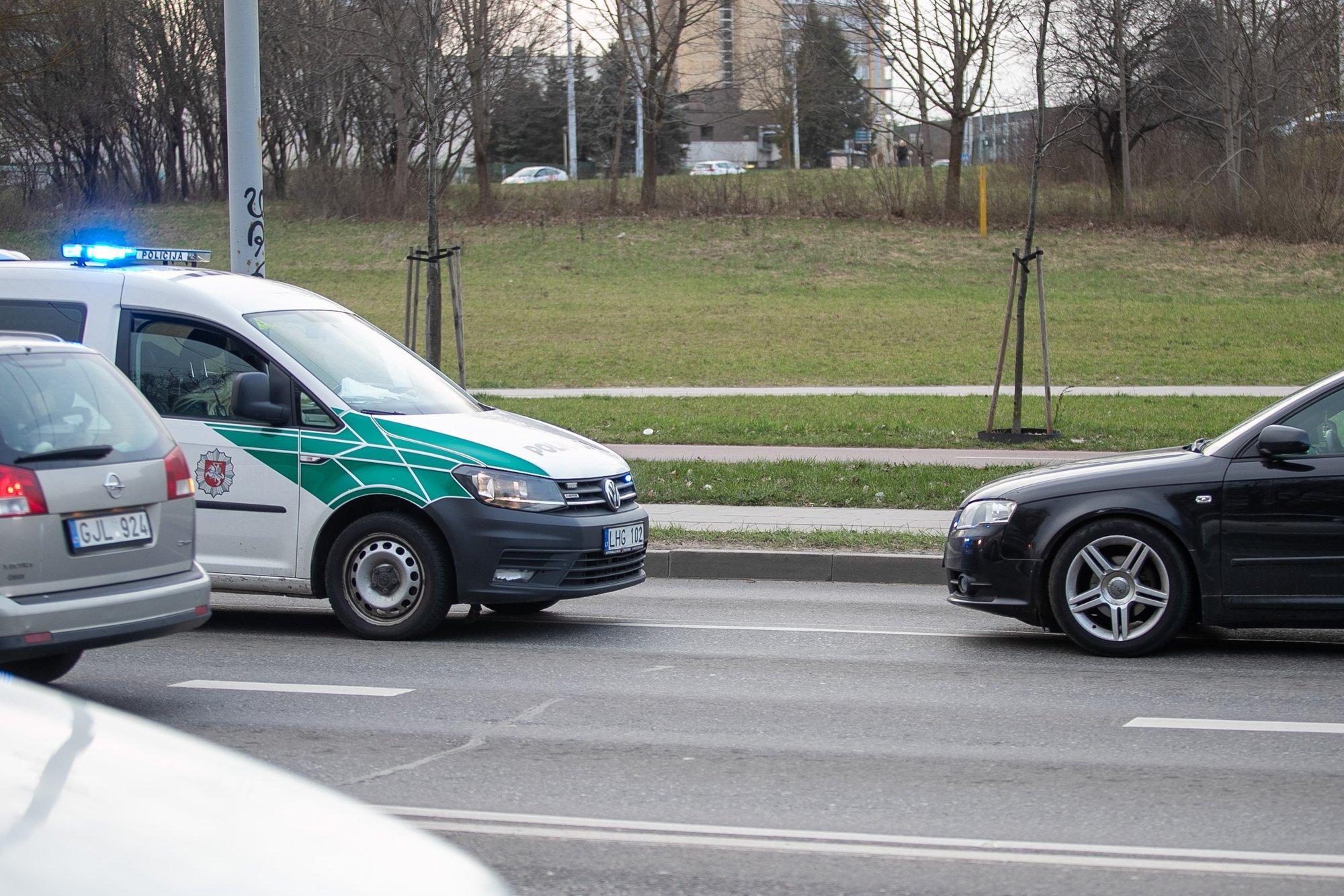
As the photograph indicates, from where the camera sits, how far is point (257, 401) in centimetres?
814

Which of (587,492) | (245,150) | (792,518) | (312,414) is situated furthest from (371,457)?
(245,150)

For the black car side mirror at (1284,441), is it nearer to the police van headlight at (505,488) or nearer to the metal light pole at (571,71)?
the police van headlight at (505,488)

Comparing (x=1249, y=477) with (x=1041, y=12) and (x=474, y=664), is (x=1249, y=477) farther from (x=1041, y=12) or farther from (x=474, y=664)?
(x=1041, y=12)

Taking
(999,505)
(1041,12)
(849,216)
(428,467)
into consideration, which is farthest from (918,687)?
(849,216)

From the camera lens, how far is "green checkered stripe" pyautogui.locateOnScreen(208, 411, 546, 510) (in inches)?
316

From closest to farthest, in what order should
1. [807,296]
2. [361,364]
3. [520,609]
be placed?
[361,364], [520,609], [807,296]

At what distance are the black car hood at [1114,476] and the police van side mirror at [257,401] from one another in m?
3.90

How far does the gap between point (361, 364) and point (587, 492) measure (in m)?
1.66

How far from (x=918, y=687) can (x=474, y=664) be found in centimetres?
225

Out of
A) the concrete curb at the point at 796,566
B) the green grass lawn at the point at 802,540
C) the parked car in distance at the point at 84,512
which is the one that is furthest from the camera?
the green grass lawn at the point at 802,540

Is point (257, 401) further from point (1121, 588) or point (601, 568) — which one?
point (1121, 588)

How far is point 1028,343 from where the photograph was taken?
26.6 m

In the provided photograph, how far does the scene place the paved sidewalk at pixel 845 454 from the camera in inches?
568

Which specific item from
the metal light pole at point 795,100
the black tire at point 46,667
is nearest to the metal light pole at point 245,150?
the black tire at point 46,667
